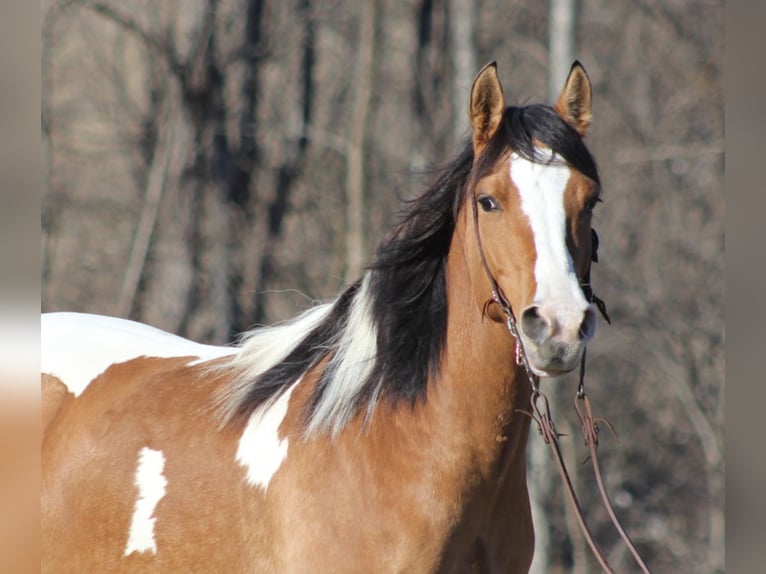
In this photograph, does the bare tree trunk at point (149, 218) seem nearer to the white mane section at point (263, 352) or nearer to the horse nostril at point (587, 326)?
the white mane section at point (263, 352)

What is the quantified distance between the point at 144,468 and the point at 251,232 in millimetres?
8969

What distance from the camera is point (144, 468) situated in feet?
10.4

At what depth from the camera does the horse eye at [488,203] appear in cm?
256

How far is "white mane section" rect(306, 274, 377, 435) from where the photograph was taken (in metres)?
2.81

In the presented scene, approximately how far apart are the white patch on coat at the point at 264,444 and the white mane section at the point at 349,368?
0.43 ft

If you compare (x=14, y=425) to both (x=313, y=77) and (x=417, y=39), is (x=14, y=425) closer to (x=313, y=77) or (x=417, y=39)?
(x=417, y=39)

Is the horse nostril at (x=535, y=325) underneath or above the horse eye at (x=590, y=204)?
underneath

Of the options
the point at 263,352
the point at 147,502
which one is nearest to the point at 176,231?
the point at 263,352

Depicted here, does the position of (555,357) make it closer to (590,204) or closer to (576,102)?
(590,204)

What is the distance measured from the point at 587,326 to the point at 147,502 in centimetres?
154

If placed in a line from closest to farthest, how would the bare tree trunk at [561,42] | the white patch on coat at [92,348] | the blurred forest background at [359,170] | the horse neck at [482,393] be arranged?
the horse neck at [482,393] < the white patch on coat at [92,348] < the bare tree trunk at [561,42] < the blurred forest background at [359,170]

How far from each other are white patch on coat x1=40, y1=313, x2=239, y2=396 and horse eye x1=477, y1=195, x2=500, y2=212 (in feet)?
4.01

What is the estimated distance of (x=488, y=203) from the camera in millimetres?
2586

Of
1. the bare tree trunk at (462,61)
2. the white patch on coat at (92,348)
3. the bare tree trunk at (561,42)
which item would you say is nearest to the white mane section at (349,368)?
the white patch on coat at (92,348)
